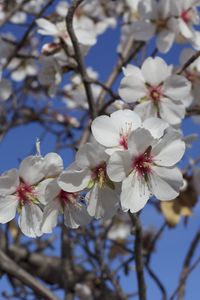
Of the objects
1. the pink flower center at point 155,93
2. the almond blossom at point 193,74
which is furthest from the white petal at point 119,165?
the almond blossom at point 193,74

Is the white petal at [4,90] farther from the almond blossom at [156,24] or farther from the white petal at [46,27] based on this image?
the almond blossom at [156,24]

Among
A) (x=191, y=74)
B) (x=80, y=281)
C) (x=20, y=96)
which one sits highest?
(x=191, y=74)

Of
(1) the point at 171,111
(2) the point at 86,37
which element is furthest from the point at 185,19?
(1) the point at 171,111

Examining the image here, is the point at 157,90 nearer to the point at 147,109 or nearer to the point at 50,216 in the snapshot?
the point at 147,109

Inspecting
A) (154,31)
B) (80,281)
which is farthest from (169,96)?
(80,281)

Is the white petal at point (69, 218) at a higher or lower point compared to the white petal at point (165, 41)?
lower

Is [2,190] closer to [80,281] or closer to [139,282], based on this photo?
[139,282]
